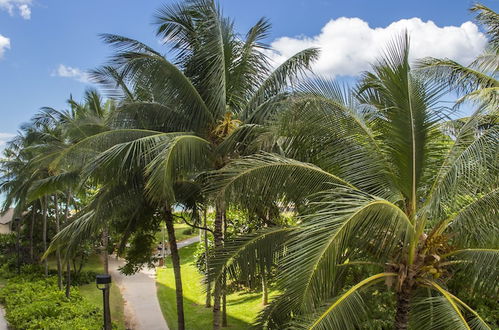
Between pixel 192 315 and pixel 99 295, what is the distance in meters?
6.39

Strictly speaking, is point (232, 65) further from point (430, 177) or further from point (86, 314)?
point (86, 314)

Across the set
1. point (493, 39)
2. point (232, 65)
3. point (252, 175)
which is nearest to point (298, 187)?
point (252, 175)

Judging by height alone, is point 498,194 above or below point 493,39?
below

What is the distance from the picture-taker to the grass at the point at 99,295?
1547 cm

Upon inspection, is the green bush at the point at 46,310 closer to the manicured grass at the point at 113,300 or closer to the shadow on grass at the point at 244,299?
the manicured grass at the point at 113,300

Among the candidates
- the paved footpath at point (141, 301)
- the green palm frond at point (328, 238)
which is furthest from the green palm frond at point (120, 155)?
the paved footpath at point (141, 301)

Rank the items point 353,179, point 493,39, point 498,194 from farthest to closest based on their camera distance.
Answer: point 493,39
point 353,179
point 498,194

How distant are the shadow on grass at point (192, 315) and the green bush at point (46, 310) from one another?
2.62 m

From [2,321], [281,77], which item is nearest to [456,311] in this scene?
[281,77]

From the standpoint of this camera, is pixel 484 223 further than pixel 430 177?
No

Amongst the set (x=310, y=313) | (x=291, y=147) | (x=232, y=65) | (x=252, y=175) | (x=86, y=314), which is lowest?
(x=86, y=314)

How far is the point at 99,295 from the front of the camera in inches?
776

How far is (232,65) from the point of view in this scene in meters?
9.07

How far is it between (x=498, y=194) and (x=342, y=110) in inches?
84.2
